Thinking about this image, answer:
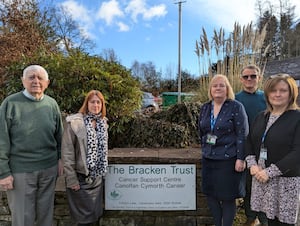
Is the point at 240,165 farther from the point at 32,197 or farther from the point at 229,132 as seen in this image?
the point at 32,197

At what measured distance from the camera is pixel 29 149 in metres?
2.33

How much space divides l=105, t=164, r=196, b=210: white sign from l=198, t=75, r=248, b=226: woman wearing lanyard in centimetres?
49

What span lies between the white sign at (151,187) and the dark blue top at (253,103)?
2.55ft

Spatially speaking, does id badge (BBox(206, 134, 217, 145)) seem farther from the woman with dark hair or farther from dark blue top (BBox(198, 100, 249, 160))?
the woman with dark hair

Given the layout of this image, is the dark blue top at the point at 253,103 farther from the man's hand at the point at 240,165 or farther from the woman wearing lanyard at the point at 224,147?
the man's hand at the point at 240,165

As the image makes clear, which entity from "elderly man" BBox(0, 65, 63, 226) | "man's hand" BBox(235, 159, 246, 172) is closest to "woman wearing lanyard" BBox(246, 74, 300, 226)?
"man's hand" BBox(235, 159, 246, 172)

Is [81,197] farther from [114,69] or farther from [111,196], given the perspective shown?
[114,69]

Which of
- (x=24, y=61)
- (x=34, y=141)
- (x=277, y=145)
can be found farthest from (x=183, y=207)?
(x=24, y=61)

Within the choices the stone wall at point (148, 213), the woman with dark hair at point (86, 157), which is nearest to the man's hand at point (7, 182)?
the woman with dark hair at point (86, 157)

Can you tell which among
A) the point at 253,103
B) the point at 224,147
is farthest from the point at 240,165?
the point at 253,103

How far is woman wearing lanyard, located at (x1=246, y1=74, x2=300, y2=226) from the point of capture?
203 cm

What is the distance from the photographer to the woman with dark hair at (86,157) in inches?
96.7

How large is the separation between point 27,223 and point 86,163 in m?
0.67

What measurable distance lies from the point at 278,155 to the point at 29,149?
6.17 ft
